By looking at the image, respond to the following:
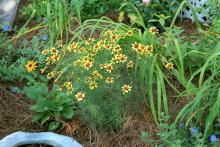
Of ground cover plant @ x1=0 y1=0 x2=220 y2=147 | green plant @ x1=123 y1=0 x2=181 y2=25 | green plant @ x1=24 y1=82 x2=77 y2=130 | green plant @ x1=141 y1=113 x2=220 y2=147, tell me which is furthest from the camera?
green plant @ x1=123 y1=0 x2=181 y2=25

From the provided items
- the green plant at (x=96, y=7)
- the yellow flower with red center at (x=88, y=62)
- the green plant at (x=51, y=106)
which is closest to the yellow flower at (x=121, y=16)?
the green plant at (x=96, y=7)

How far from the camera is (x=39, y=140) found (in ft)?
10.3

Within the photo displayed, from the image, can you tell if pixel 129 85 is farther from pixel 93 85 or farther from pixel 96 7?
pixel 96 7

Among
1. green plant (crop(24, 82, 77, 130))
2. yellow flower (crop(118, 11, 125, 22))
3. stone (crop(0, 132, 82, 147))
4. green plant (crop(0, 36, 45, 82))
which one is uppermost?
yellow flower (crop(118, 11, 125, 22))

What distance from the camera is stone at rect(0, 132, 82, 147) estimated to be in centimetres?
313

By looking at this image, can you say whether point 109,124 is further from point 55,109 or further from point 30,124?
point 30,124

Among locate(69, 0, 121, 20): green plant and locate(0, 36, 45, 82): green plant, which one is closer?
locate(0, 36, 45, 82): green plant

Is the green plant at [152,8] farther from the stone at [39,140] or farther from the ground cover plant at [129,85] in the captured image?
the stone at [39,140]

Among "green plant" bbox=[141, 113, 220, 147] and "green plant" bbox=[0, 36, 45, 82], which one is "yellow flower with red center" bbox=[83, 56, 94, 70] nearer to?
"green plant" bbox=[141, 113, 220, 147]

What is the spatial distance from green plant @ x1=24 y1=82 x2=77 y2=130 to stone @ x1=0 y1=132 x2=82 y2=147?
0.17m

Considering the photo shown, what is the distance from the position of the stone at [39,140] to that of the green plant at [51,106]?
0.17 metres

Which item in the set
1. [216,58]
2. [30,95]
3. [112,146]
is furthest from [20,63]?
[216,58]

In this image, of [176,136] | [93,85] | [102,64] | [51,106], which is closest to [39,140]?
[51,106]

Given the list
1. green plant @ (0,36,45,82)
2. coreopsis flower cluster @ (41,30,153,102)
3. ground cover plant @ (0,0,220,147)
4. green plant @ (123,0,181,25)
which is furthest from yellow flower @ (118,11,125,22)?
coreopsis flower cluster @ (41,30,153,102)
